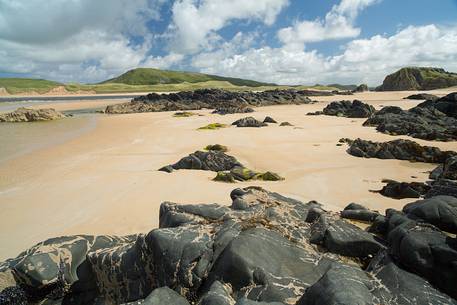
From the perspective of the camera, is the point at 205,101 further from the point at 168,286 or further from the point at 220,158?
the point at 168,286

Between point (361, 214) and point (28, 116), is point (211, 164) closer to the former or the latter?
point (361, 214)

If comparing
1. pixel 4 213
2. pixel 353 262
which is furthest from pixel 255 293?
pixel 4 213

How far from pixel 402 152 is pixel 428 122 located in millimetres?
12258

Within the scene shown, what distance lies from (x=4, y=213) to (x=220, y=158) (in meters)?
8.52

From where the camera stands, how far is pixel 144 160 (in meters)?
17.5

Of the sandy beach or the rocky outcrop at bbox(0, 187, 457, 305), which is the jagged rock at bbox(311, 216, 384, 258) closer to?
the rocky outcrop at bbox(0, 187, 457, 305)

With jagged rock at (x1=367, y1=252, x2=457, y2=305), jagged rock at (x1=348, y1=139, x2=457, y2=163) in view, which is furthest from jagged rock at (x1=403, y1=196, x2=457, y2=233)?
jagged rock at (x1=348, y1=139, x2=457, y2=163)

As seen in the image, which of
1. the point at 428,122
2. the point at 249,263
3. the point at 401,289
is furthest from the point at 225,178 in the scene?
the point at 428,122

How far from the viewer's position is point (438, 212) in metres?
5.99

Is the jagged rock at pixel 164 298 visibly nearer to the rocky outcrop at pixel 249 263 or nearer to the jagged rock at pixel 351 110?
the rocky outcrop at pixel 249 263

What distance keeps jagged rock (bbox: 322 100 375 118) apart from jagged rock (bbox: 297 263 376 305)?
35.3 meters

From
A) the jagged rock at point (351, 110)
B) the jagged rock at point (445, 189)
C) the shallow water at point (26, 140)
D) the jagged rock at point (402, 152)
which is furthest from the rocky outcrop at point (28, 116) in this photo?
the jagged rock at point (445, 189)

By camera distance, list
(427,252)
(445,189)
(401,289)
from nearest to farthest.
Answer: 1. (401,289)
2. (427,252)
3. (445,189)

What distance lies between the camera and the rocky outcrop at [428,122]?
21306 mm
